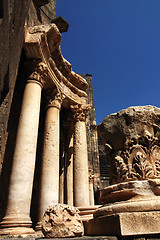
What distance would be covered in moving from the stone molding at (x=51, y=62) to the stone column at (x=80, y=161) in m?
0.65

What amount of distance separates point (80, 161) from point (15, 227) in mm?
4289

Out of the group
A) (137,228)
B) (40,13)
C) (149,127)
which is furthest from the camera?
(40,13)

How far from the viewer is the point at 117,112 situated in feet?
13.3

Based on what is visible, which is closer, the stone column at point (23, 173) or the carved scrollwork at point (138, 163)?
the carved scrollwork at point (138, 163)

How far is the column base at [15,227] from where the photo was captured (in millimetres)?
4516

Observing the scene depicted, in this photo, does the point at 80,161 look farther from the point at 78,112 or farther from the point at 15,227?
the point at 15,227

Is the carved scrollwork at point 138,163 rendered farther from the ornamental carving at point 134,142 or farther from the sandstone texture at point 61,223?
the sandstone texture at point 61,223

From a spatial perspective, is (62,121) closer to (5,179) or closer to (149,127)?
(5,179)

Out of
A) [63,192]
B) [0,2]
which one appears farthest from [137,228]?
[63,192]

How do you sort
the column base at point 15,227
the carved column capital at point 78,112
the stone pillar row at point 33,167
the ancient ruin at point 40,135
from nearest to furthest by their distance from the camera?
the column base at point 15,227
the stone pillar row at point 33,167
the ancient ruin at point 40,135
the carved column capital at point 78,112

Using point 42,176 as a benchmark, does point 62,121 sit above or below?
above

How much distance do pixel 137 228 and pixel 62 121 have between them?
8423mm

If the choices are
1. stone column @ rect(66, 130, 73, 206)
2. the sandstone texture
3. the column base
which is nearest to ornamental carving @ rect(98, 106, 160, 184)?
the sandstone texture

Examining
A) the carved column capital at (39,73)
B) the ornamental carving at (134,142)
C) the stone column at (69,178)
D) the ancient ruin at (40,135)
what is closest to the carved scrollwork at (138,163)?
the ornamental carving at (134,142)
